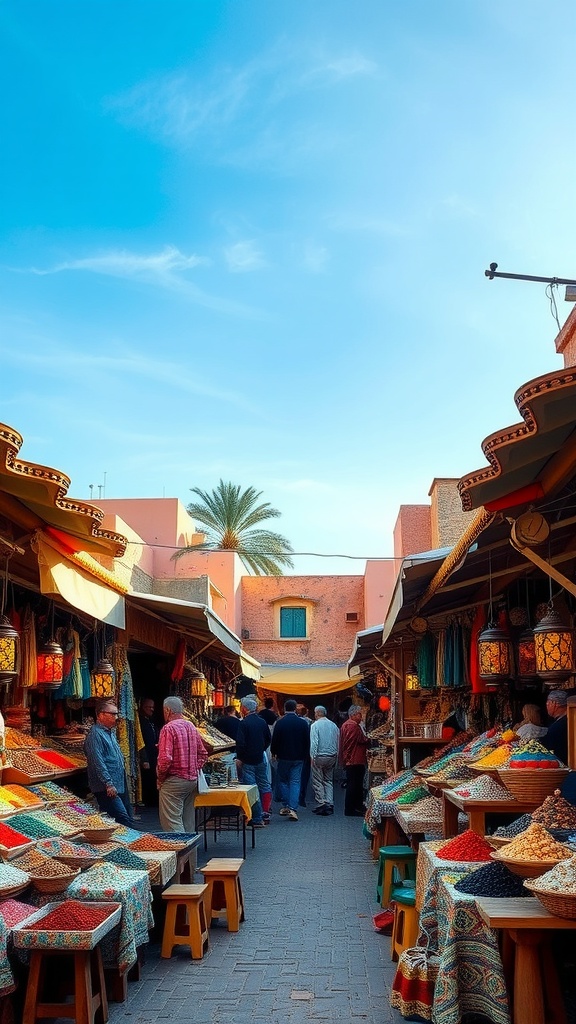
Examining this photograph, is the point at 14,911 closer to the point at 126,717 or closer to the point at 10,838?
the point at 10,838

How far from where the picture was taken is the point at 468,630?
8773 mm

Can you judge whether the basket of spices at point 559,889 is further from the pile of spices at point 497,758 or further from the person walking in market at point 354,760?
the person walking in market at point 354,760

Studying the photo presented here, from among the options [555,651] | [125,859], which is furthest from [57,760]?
[555,651]

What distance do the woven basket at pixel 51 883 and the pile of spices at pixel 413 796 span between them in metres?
3.60

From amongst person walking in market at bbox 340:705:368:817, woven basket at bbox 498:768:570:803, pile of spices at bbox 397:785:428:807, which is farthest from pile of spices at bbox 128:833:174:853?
person walking in market at bbox 340:705:368:817

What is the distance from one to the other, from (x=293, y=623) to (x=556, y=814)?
26.1 meters

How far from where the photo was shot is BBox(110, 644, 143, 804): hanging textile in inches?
374

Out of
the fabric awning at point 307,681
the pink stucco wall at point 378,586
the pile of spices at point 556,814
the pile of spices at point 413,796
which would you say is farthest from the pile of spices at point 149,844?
the pink stucco wall at point 378,586

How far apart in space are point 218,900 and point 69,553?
281cm

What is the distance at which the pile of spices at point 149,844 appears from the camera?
5.96m

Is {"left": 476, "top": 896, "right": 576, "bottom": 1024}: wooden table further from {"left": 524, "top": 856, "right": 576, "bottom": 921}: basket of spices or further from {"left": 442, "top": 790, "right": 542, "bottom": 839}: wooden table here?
{"left": 442, "top": 790, "right": 542, "bottom": 839}: wooden table

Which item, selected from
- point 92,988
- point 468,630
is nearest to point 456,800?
point 92,988

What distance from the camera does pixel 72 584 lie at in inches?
241

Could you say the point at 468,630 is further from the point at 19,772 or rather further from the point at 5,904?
the point at 5,904
